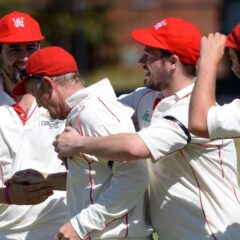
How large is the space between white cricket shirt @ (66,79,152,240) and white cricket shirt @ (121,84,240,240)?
0.14 m

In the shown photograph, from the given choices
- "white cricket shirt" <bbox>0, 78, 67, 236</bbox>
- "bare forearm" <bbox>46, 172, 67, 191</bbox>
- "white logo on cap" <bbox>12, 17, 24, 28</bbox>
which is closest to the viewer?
"bare forearm" <bbox>46, 172, 67, 191</bbox>

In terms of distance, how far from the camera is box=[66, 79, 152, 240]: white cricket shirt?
531cm

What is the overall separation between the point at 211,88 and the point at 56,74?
0.98 metres

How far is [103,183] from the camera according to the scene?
17.8 feet

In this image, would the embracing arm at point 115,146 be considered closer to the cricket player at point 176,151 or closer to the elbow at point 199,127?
the cricket player at point 176,151

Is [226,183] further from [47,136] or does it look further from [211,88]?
[47,136]

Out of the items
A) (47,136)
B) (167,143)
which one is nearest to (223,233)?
(167,143)

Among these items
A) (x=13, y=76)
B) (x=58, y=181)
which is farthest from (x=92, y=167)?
(x=13, y=76)

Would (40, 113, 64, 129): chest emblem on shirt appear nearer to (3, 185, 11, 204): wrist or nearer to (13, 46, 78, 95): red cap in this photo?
(3, 185, 11, 204): wrist

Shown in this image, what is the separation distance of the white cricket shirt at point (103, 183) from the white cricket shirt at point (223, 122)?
56 cm

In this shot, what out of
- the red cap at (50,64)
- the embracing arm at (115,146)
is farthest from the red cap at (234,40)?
the red cap at (50,64)

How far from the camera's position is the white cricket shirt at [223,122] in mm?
4977

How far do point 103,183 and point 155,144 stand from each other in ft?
1.50

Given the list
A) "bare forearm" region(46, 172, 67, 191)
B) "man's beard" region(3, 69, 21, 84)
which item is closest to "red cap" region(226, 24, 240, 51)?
"bare forearm" region(46, 172, 67, 191)
